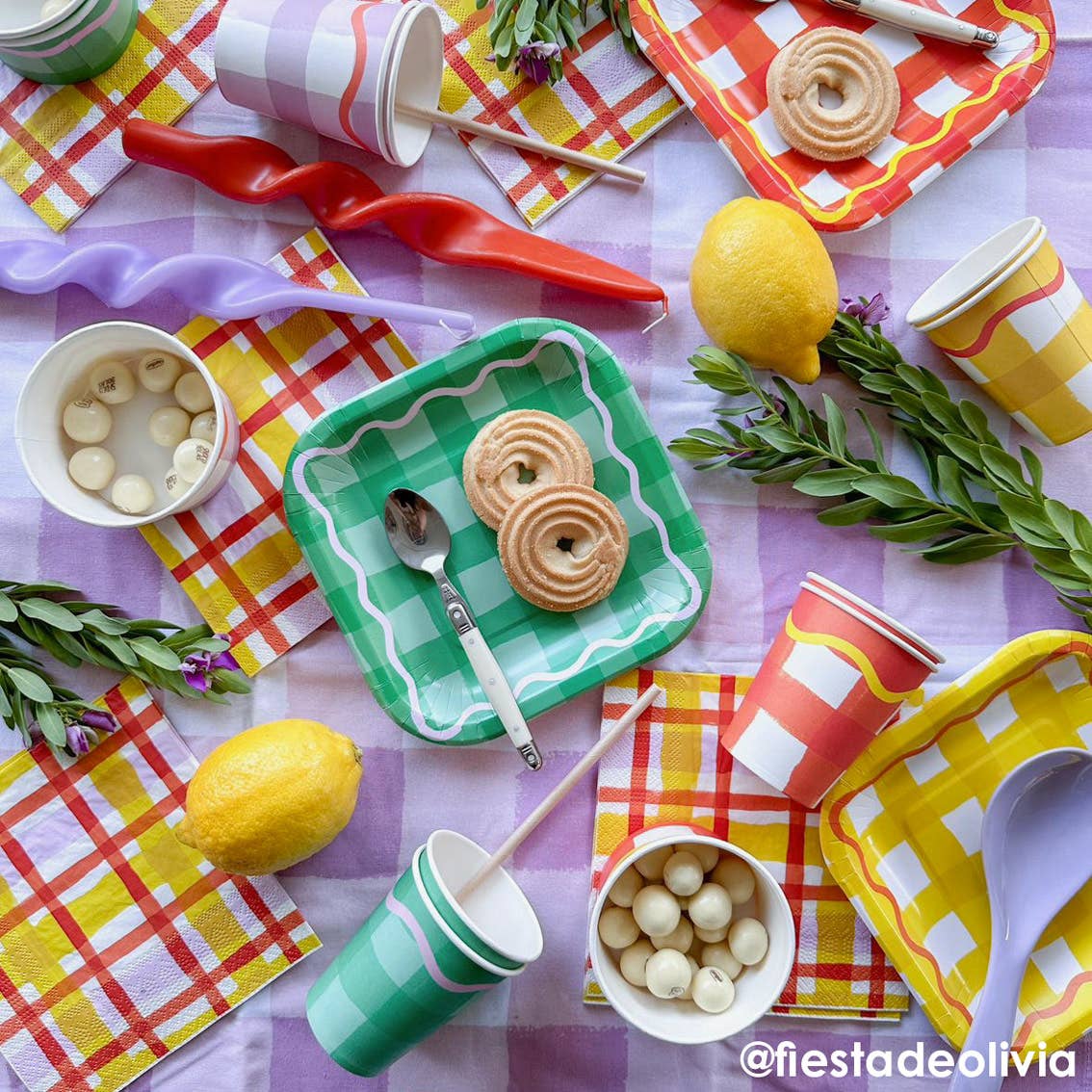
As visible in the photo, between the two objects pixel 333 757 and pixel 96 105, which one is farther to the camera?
pixel 96 105

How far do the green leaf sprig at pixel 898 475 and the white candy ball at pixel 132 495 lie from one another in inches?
19.6

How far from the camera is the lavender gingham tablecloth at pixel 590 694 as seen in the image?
0.98 m

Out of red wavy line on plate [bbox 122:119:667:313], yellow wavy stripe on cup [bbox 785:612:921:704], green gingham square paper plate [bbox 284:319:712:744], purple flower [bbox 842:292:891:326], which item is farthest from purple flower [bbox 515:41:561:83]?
yellow wavy stripe on cup [bbox 785:612:921:704]

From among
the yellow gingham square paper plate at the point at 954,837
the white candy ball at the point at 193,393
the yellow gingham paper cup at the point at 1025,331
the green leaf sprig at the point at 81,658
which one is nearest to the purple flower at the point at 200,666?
the green leaf sprig at the point at 81,658

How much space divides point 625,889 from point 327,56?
30.9 inches

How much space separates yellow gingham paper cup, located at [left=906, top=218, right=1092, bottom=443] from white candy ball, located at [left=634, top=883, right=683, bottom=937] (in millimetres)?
551

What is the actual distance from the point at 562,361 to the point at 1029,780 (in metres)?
0.58

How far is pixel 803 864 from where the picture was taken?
3.18ft

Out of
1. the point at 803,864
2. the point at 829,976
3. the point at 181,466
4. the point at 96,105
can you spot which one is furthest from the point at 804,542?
the point at 96,105

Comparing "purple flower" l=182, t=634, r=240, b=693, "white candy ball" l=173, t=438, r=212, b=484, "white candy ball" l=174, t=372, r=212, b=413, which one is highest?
"white candy ball" l=174, t=372, r=212, b=413

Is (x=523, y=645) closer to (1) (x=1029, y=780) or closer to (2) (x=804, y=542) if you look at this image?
(2) (x=804, y=542)

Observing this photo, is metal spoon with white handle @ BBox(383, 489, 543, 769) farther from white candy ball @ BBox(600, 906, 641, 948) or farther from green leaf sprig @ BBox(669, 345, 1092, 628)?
green leaf sprig @ BBox(669, 345, 1092, 628)

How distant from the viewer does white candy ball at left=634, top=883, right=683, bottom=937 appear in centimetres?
87

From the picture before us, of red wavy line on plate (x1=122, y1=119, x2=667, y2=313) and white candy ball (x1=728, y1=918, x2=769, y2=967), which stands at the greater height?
red wavy line on plate (x1=122, y1=119, x2=667, y2=313)
